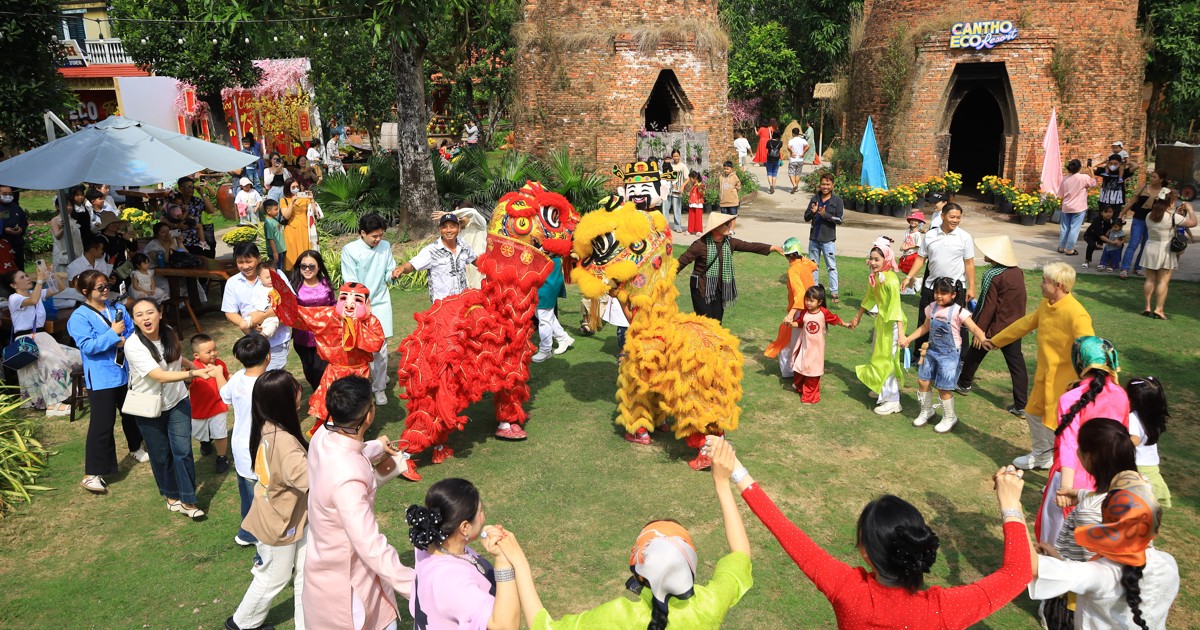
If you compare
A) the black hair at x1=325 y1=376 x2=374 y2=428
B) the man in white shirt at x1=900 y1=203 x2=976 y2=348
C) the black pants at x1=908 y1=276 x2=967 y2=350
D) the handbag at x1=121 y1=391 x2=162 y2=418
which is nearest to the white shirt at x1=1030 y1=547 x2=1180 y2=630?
the black hair at x1=325 y1=376 x2=374 y2=428

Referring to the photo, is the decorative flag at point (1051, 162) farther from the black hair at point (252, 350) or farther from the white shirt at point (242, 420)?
the white shirt at point (242, 420)

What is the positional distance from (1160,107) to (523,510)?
27086 mm

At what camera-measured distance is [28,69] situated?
1202cm

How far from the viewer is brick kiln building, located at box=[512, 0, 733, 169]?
58.9 ft

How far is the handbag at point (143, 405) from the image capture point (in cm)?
582

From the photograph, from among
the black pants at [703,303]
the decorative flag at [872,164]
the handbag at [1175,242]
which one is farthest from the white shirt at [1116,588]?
the decorative flag at [872,164]

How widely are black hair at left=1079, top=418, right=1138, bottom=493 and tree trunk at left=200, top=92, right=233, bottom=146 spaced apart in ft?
86.7

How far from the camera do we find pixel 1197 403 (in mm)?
7988

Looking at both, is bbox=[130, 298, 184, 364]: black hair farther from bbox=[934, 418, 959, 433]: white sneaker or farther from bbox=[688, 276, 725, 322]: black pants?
bbox=[934, 418, 959, 433]: white sneaker

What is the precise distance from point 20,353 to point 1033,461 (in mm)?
9278

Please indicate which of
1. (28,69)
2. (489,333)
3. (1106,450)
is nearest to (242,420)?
(489,333)

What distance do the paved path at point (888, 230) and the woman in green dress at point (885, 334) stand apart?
7006 millimetres

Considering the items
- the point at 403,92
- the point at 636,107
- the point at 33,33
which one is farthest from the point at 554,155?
the point at 33,33

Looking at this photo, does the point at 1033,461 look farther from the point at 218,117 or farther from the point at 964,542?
the point at 218,117
